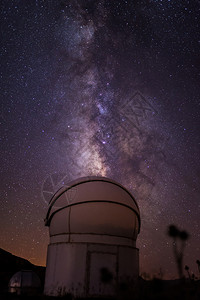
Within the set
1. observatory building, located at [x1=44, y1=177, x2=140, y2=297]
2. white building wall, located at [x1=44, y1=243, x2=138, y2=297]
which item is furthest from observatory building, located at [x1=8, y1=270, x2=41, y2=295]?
white building wall, located at [x1=44, y1=243, x2=138, y2=297]

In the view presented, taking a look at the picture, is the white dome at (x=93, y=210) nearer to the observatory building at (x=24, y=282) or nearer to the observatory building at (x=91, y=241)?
the observatory building at (x=91, y=241)

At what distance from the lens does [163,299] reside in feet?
9.41

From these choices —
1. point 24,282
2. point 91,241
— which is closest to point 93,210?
point 91,241

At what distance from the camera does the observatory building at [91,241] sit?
942 cm

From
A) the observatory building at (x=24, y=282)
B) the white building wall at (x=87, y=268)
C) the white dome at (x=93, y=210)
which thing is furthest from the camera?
the observatory building at (x=24, y=282)

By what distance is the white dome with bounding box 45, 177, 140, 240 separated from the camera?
32.9ft

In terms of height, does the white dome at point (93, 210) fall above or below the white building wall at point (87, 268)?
above

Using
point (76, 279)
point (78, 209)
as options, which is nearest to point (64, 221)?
point (78, 209)

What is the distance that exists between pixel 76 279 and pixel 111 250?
1678mm

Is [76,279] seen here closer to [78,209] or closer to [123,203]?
[78,209]

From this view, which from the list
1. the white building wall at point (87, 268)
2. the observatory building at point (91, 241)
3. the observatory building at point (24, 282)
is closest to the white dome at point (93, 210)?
the observatory building at point (91, 241)

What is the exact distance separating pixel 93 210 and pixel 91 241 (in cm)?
119

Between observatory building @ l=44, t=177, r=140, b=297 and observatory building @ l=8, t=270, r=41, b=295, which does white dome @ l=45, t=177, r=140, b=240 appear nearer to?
observatory building @ l=44, t=177, r=140, b=297

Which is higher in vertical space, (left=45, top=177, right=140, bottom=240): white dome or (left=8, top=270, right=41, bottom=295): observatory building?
(left=45, top=177, right=140, bottom=240): white dome
